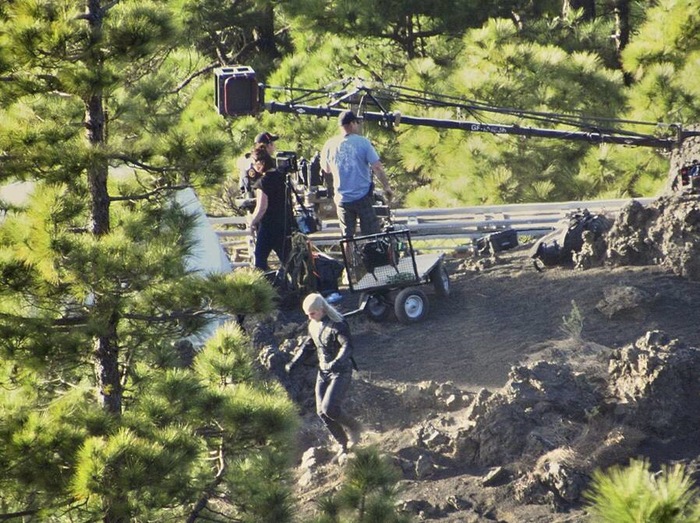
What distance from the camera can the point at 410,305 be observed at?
1529 centimetres

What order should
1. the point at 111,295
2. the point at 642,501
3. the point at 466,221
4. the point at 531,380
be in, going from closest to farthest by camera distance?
the point at 642,501 → the point at 111,295 → the point at 531,380 → the point at 466,221

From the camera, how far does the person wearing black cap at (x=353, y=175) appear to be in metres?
14.9

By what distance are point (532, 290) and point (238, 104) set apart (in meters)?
3.83

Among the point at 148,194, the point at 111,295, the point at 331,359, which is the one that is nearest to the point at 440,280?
the point at 331,359

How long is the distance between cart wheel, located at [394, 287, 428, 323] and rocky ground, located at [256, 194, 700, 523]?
0.11 m

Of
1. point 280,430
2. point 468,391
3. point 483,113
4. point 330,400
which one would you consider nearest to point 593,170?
point 483,113

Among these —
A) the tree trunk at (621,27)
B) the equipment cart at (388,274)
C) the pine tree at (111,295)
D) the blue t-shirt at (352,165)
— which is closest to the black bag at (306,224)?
the blue t-shirt at (352,165)

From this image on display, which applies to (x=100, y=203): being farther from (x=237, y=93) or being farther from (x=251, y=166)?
(x=237, y=93)

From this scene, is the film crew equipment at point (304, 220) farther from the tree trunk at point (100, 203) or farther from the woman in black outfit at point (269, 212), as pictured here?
the tree trunk at point (100, 203)

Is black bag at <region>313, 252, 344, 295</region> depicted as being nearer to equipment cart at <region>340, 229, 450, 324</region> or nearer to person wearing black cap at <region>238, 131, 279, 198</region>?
equipment cart at <region>340, 229, 450, 324</region>

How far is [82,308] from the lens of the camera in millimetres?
9914

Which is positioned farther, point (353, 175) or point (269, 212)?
point (269, 212)

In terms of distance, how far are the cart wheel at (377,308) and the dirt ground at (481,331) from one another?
0.26ft

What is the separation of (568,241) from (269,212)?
313 centimetres
